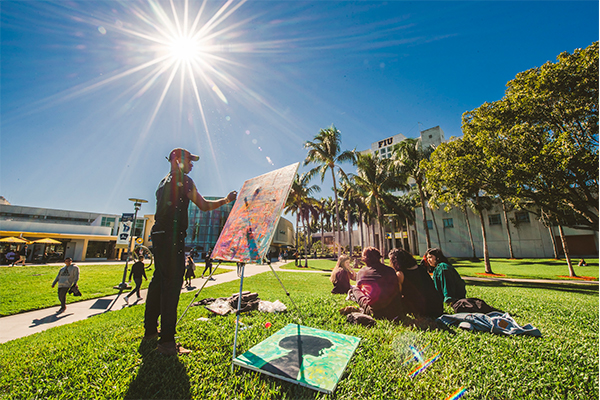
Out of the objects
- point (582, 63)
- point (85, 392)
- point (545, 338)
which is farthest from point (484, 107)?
point (85, 392)

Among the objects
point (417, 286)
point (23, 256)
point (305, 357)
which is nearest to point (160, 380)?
point (305, 357)

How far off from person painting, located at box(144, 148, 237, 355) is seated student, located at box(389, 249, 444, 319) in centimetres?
344

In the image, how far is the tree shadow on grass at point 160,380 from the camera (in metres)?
2.13

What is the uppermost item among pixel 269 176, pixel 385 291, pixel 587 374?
pixel 269 176

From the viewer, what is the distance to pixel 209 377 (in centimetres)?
238

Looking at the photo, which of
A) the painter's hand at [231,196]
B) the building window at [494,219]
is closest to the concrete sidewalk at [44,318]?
the painter's hand at [231,196]

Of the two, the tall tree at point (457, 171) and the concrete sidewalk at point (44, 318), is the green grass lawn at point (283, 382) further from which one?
the tall tree at point (457, 171)

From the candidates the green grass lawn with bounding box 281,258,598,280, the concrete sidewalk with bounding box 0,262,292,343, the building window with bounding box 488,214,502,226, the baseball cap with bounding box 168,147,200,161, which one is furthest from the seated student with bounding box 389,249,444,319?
the building window with bounding box 488,214,502,226

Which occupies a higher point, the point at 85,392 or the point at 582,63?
the point at 582,63

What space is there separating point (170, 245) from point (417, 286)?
Result: 161 inches

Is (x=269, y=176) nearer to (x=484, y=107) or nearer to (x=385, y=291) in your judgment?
(x=385, y=291)

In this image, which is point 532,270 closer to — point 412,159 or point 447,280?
point 412,159

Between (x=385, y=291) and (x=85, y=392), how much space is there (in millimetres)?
4051

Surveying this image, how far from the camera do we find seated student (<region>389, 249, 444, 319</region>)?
4.25 meters
